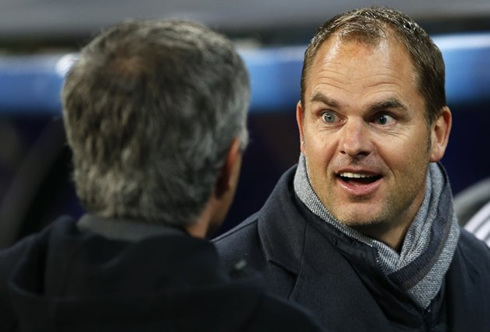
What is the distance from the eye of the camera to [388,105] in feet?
7.63

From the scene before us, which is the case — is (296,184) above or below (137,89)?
below

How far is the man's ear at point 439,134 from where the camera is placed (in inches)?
97.5

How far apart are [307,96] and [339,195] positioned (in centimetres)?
24

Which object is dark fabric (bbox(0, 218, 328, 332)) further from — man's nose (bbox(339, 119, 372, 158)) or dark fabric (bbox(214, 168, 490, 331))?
man's nose (bbox(339, 119, 372, 158))

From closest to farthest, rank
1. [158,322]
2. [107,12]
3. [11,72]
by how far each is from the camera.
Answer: [158,322], [11,72], [107,12]

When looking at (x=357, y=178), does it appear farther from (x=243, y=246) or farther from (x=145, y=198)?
(x=145, y=198)

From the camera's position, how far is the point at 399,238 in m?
2.42

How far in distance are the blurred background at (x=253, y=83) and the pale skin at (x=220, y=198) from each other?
227cm

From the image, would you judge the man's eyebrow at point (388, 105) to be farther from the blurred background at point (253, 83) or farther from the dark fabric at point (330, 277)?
the blurred background at point (253, 83)

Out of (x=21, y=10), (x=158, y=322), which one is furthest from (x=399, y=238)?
(x=21, y=10)

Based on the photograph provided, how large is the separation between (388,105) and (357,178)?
6.9 inches

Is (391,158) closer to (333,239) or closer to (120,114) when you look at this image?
(333,239)

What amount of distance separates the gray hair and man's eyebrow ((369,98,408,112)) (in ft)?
2.14

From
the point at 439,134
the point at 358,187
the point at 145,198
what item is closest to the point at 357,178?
the point at 358,187
